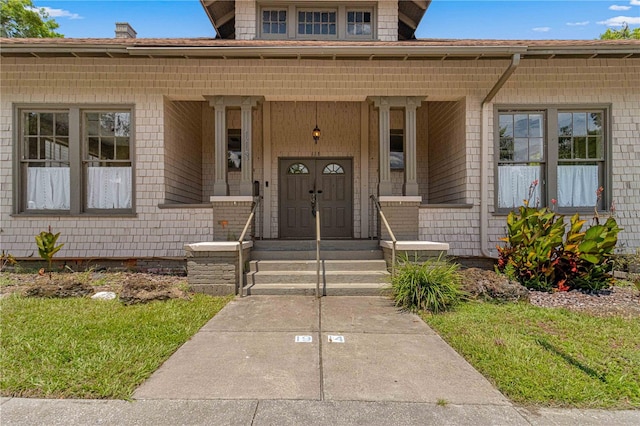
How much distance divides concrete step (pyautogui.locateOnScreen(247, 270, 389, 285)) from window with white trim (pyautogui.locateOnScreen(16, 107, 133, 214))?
3286 millimetres

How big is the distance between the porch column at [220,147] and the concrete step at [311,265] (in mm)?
1797

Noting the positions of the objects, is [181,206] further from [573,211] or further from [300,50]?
[573,211]

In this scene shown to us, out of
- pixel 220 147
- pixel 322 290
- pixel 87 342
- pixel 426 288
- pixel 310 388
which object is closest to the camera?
pixel 310 388

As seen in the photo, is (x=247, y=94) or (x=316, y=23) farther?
(x=316, y=23)

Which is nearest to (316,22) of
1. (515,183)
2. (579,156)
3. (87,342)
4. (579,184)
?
(515,183)

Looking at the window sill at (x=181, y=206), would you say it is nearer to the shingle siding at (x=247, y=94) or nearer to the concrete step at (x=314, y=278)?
the shingle siding at (x=247, y=94)

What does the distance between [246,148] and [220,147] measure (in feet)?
1.72

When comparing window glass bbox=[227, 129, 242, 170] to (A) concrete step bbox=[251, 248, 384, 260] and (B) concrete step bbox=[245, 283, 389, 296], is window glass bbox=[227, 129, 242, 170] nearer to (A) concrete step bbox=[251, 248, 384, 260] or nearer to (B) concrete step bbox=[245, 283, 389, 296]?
(A) concrete step bbox=[251, 248, 384, 260]

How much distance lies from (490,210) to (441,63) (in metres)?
3.10

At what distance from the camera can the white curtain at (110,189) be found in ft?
24.6

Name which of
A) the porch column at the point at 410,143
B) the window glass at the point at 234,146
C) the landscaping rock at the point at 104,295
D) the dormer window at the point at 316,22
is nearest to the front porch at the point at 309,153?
the window glass at the point at 234,146

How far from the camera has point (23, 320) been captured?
445cm

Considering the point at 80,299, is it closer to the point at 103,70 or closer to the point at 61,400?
the point at 61,400

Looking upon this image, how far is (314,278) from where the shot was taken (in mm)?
6332
